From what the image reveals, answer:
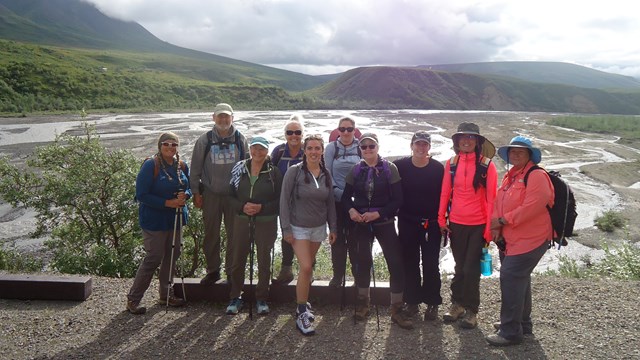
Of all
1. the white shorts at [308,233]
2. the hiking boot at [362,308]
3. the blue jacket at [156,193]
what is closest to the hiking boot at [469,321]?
the hiking boot at [362,308]

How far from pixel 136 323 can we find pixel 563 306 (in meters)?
5.71

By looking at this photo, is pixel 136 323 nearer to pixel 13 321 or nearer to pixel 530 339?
pixel 13 321

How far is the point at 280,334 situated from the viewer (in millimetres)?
5297

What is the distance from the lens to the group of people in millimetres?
4988

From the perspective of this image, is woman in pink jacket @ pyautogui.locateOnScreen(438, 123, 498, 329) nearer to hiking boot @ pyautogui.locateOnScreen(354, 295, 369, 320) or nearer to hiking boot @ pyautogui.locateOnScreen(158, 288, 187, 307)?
hiking boot @ pyautogui.locateOnScreen(354, 295, 369, 320)

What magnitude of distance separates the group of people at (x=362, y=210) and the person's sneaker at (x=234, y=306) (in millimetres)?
13

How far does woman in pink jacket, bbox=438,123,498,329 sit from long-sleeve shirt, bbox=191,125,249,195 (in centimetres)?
276

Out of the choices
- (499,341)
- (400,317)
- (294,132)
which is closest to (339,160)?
(294,132)

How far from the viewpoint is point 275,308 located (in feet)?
19.8

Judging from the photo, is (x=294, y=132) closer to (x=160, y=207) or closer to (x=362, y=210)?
(x=362, y=210)

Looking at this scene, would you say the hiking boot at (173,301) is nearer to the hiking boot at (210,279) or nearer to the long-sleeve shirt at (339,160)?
the hiking boot at (210,279)

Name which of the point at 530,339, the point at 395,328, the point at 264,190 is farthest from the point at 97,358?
the point at 530,339

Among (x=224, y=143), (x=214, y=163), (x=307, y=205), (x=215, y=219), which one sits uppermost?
(x=224, y=143)

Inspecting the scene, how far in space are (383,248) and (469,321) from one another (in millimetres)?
1367
